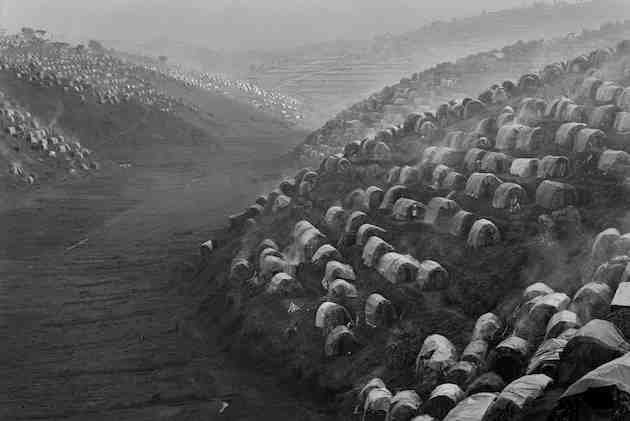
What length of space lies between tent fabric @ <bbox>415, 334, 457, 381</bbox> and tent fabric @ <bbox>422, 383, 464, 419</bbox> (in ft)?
3.17

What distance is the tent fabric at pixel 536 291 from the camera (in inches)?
515

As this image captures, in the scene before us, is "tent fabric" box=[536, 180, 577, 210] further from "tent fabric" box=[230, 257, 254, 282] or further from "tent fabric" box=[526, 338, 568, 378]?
"tent fabric" box=[230, 257, 254, 282]

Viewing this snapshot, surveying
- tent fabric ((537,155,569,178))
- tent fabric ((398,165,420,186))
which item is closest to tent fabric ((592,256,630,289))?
tent fabric ((537,155,569,178))

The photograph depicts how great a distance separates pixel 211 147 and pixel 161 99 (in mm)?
10749

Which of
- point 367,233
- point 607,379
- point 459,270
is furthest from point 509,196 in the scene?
point 607,379

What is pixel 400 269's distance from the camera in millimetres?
16094

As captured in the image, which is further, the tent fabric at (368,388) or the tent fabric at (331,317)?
the tent fabric at (331,317)

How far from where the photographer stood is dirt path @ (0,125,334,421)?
14.4 metres

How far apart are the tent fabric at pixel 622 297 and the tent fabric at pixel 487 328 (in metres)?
2.57

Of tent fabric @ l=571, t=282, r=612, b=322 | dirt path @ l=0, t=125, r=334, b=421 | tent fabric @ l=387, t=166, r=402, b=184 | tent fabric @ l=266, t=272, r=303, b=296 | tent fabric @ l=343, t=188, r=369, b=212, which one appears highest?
tent fabric @ l=387, t=166, r=402, b=184

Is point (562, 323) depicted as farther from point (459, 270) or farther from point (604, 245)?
point (459, 270)

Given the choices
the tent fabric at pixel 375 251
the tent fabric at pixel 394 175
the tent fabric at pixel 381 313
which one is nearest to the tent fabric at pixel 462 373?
the tent fabric at pixel 381 313

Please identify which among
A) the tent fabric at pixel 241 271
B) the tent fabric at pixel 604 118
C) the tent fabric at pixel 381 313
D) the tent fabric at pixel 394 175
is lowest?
the tent fabric at pixel 241 271

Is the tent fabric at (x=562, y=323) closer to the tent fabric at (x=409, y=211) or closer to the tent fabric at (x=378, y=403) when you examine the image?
the tent fabric at (x=378, y=403)
